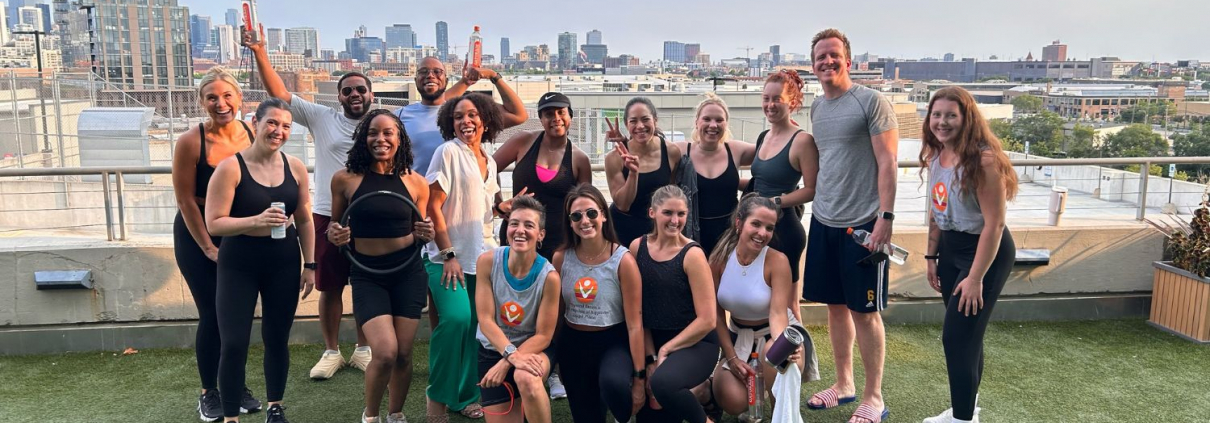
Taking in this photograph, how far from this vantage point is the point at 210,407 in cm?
415

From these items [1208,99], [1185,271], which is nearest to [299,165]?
[1185,271]

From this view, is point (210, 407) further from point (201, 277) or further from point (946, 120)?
point (946, 120)

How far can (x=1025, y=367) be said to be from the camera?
16.3ft

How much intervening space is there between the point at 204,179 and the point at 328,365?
54.5 inches

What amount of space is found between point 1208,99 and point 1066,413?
54.9 meters

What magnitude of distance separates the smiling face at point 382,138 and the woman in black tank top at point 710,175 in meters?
1.35

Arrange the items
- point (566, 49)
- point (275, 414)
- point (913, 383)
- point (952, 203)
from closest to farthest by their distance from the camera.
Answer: point (952, 203) < point (275, 414) < point (913, 383) < point (566, 49)

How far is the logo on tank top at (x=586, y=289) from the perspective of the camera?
12.1 feet

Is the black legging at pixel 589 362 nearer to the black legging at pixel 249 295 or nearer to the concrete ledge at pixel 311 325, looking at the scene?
the black legging at pixel 249 295

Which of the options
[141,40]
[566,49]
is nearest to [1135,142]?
[141,40]

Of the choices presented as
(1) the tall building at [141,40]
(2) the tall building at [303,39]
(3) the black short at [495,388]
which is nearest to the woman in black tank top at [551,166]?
(3) the black short at [495,388]

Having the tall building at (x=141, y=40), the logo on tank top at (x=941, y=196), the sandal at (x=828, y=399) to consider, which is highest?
the tall building at (x=141, y=40)

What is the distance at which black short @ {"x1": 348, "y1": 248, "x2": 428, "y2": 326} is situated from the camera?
3.75m

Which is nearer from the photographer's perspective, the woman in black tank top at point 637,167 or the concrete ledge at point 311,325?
the woman in black tank top at point 637,167
